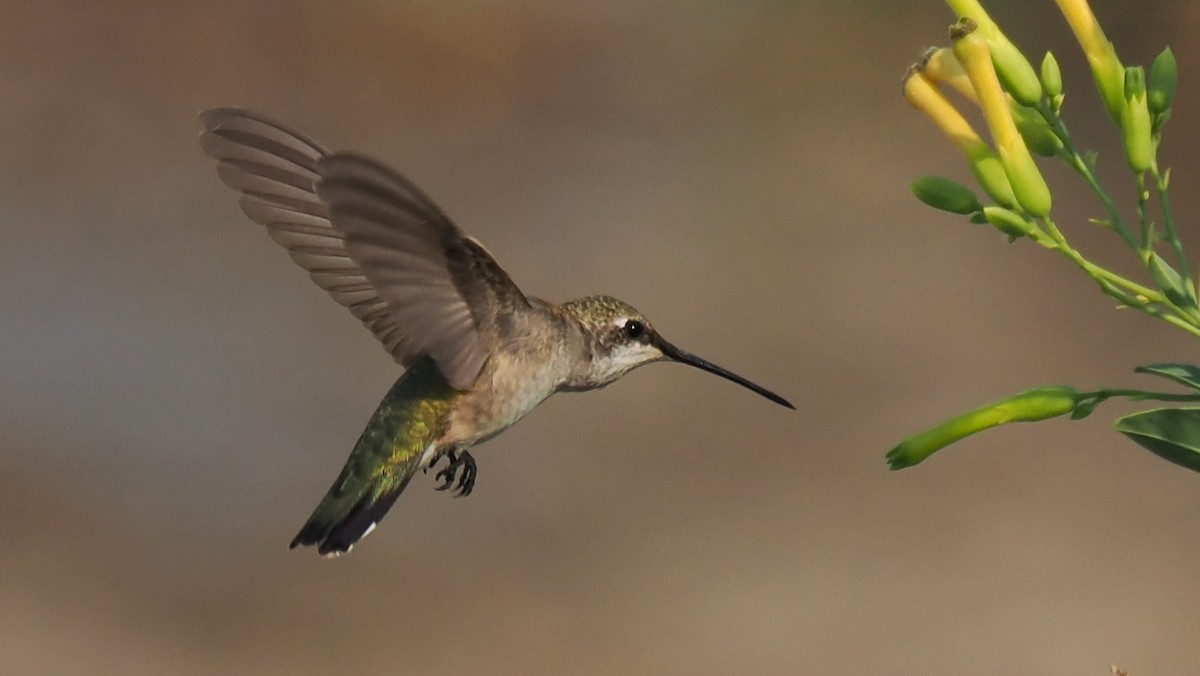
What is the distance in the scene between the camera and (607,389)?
270 inches

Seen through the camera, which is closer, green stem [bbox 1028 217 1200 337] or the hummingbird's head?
green stem [bbox 1028 217 1200 337]

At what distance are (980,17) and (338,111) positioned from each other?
681 cm

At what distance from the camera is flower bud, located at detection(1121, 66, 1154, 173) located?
1.62 meters

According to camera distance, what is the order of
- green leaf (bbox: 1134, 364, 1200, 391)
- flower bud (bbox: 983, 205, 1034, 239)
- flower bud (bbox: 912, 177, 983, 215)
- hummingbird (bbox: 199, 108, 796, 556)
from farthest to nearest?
hummingbird (bbox: 199, 108, 796, 556), flower bud (bbox: 912, 177, 983, 215), flower bud (bbox: 983, 205, 1034, 239), green leaf (bbox: 1134, 364, 1200, 391)

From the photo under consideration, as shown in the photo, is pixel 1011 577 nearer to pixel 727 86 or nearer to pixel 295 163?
pixel 727 86

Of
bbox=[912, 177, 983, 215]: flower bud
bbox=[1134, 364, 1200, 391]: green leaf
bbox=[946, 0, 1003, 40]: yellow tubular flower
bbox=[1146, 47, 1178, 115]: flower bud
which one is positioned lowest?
bbox=[1134, 364, 1200, 391]: green leaf

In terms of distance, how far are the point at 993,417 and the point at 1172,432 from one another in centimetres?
27

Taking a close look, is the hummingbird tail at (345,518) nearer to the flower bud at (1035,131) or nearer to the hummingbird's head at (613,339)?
the hummingbird's head at (613,339)

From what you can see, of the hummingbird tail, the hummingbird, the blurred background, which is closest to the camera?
the hummingbird

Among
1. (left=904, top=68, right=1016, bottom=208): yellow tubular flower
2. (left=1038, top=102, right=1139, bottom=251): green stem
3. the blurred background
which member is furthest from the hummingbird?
the blurred background

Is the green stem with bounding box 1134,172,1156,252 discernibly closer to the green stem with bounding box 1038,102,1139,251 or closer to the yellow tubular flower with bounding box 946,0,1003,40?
the green stem with bounding box 1038,102,1139,251

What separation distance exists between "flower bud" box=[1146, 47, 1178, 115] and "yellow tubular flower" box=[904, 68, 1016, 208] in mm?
185

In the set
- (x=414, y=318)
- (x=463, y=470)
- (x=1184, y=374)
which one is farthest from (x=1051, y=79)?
(x=463, y=470)

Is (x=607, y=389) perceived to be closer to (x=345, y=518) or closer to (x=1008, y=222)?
(x=345, y=518)
